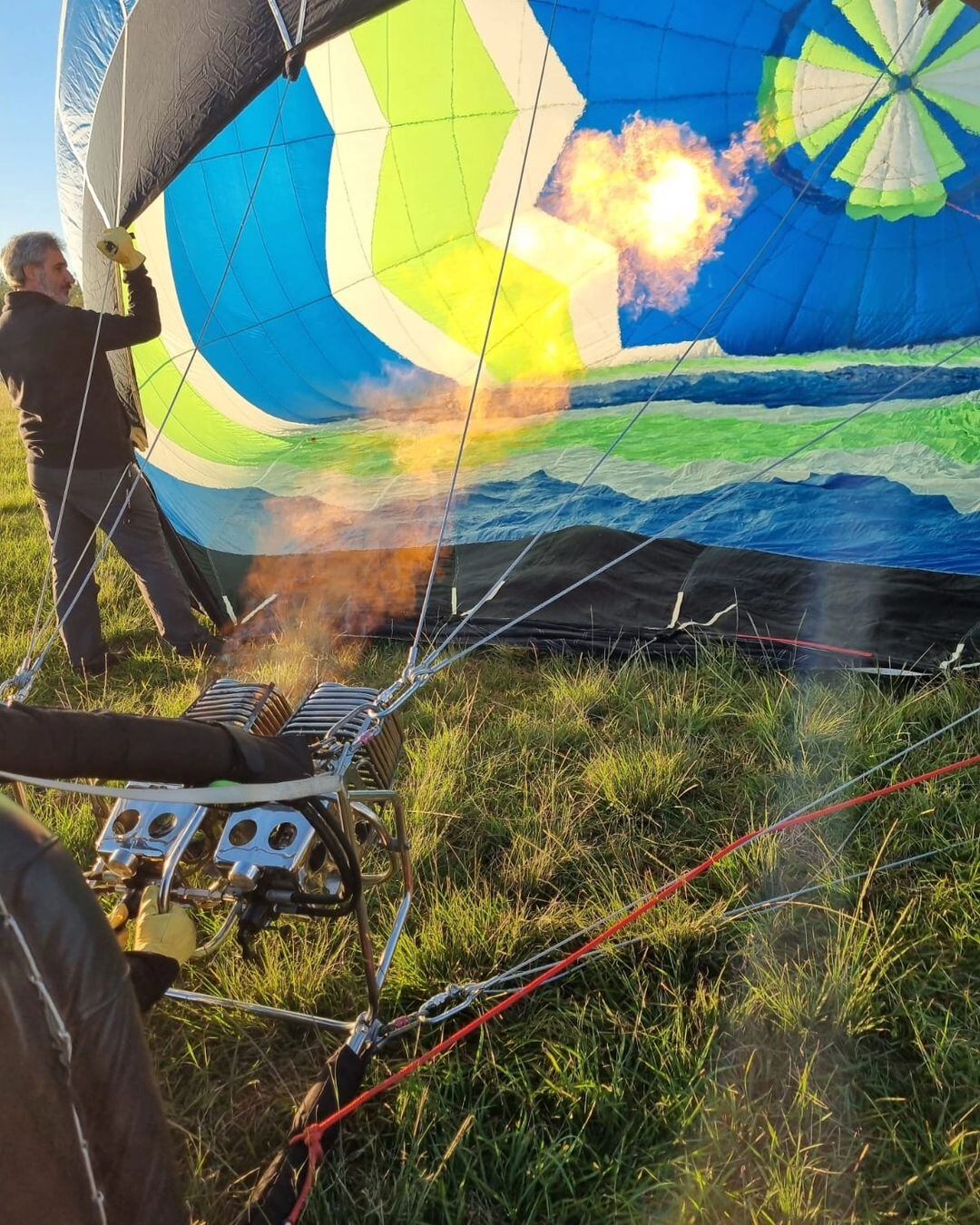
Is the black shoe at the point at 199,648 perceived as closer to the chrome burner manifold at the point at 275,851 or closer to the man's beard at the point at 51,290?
the man's beard at the point at 51,290

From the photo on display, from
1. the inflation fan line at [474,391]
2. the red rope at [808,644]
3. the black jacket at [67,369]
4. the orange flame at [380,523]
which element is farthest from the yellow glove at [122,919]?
the black jacket at [67,369]

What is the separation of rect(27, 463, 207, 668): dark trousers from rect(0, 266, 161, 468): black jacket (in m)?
0.06

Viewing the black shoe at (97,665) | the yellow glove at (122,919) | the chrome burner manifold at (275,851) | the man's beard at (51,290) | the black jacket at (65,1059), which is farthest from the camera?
the black shoe at (97,665)

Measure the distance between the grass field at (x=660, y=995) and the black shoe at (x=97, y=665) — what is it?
91 centimetres

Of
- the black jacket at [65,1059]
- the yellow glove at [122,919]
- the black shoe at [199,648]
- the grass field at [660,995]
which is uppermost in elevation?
the black jacket at [65,1059]

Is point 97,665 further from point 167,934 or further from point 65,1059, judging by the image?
point 65,1059

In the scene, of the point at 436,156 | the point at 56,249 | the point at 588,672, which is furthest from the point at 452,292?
the point at 588,672

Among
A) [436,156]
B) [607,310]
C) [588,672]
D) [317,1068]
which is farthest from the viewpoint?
[607,310]

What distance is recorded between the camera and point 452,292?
3422mm

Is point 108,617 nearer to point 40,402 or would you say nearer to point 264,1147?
point 40,402

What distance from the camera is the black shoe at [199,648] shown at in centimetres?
318

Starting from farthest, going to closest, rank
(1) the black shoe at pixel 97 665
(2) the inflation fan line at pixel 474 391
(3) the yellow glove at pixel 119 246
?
1. (1) the black shoe at pixel 97 665
2. (3) the yellow glove at pixel 119 246
3. (2) the inflation fan line at pixel 474 391

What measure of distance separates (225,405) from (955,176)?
2.82 meters

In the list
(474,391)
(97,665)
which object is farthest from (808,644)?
(97,665)
